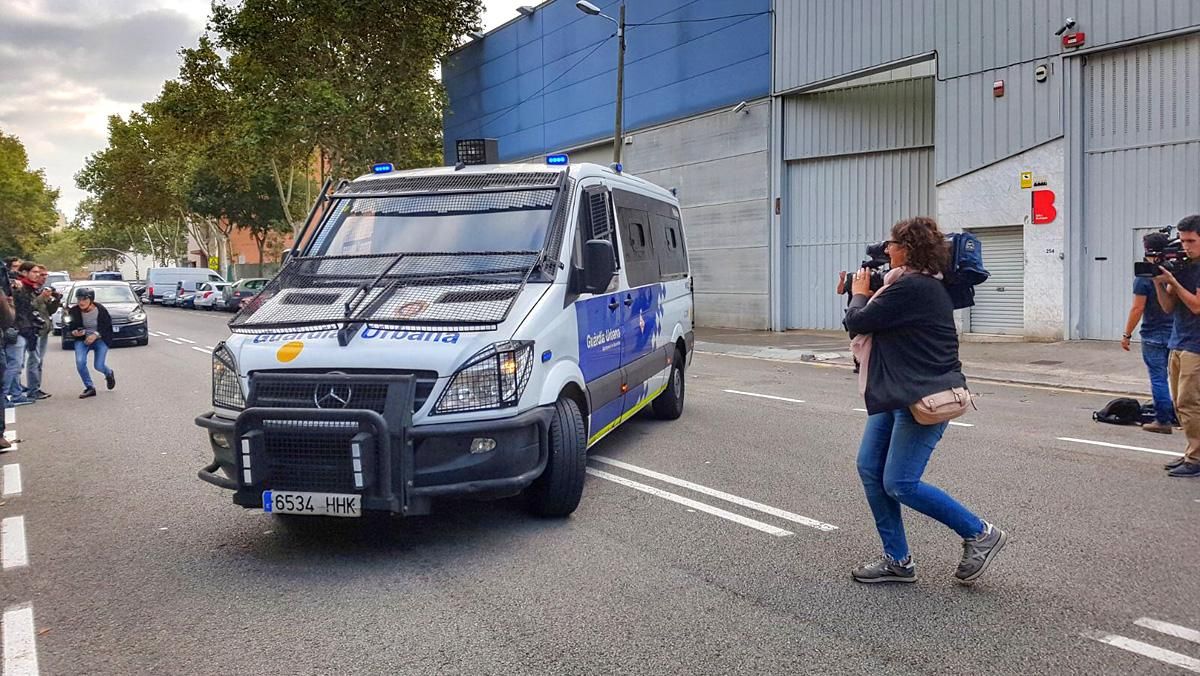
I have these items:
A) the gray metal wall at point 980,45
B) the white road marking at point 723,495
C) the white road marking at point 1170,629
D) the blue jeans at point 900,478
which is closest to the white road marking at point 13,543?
the white road marking at point 723,495

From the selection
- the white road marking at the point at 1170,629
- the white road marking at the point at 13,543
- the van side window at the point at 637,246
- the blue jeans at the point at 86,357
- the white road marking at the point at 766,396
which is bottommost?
the white road marking at the point at 1170,629

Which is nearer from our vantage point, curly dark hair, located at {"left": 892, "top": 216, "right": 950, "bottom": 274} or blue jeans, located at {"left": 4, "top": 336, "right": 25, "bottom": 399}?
curly dark hair, located at {"left": 892, "top": 216, "right": 950, "bottom": 274}

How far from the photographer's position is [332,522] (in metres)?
5.73

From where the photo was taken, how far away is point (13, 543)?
5484 millimetres

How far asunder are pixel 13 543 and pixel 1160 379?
361 inches

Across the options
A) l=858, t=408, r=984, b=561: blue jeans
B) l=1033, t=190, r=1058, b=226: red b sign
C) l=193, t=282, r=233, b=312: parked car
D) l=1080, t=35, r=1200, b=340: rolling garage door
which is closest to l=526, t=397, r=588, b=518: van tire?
l=858, t=408, r=984, b=561: blue jeans

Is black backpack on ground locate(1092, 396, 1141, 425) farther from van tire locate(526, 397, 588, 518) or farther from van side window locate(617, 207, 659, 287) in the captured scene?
van tire locate(526, 397, 588, 518)

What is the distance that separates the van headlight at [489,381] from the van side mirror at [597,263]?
984mm

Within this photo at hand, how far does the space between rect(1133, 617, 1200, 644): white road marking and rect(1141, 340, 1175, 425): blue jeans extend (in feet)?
16.8

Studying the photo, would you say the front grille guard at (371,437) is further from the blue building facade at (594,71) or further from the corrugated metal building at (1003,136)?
the blue building facade at (594,71)

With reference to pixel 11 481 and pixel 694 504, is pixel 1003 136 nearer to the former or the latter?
pixel 694 504

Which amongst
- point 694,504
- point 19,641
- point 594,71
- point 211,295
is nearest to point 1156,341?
point 694,504

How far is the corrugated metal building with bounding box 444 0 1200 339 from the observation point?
15617 mm

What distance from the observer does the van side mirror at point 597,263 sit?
19.0 feet
